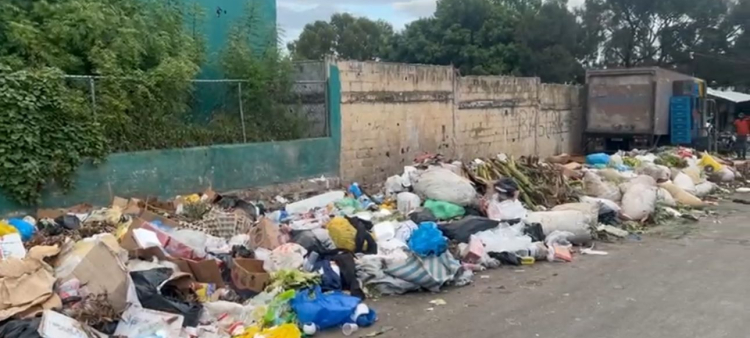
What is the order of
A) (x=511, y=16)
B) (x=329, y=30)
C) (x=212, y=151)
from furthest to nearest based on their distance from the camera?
(x=329, y=30) < (x=511, y=16) < (x=212, y=151)

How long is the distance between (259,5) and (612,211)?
696 cm

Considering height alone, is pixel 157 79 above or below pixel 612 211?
above

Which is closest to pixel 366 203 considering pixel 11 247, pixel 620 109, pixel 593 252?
pixel 593 252

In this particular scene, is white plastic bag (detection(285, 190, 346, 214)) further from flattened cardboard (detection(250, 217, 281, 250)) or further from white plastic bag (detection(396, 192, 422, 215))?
flattened cardboard (detection(250, 217, 281, 250))

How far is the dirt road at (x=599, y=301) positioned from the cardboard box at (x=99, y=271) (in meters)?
1.70

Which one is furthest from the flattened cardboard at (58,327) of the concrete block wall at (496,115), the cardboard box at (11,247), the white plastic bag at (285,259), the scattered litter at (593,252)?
the concrete block wall at (496,115)

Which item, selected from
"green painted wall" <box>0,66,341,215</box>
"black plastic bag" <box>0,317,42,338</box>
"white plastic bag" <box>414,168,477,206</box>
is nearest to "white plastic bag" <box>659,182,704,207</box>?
"white plastic bag" <box>414,168,477,206</box>

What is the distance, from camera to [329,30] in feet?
153

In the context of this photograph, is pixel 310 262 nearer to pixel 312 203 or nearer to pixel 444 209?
pixel 444 209

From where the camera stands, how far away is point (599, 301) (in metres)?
6.45

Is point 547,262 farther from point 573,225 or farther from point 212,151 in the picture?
point 212,151

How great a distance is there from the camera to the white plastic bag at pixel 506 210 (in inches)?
376

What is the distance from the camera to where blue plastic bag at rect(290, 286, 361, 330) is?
5.69 m

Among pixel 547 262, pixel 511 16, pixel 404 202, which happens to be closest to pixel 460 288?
pixel 547 262
